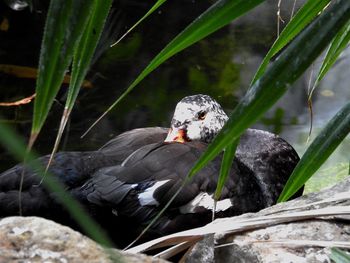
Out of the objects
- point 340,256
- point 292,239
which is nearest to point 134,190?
point 292,239

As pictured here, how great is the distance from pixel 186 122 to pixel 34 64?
149 cm

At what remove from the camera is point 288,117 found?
4.09 m

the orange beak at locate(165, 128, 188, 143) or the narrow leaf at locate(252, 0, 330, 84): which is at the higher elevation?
the narrow leaf at locate(252, 0, 330, 84)

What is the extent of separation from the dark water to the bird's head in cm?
58

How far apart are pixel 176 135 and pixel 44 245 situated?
2251mm

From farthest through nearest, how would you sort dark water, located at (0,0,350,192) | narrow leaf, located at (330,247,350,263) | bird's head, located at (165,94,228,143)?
dark water, located at (0,0,350,192)
bird's head, located at (165,94,228,143)
narrow leaf, located at (330,247,350,263)

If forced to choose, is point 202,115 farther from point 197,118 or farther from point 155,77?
point 155,77

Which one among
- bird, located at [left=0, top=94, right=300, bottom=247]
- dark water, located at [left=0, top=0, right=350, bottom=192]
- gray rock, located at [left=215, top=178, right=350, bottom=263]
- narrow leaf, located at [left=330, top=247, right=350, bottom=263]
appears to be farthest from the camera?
dark water, located at [left=0, top=0, right=350, bottom=192]

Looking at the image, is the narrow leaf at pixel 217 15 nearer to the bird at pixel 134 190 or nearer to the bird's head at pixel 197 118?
the bird at pixel 134 190

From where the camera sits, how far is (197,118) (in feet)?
11.0

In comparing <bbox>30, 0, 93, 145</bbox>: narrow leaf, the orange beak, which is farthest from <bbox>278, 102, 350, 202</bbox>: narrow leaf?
the orange beak

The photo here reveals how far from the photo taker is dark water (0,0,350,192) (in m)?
3.88

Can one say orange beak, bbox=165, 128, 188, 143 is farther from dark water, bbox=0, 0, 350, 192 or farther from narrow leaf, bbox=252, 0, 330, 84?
narrow leaf, bbox=252, 0, 330, 84

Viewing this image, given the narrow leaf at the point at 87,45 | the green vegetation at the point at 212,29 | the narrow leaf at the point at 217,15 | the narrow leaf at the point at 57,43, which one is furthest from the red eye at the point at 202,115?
the narrow leaf at the point at 57,43
